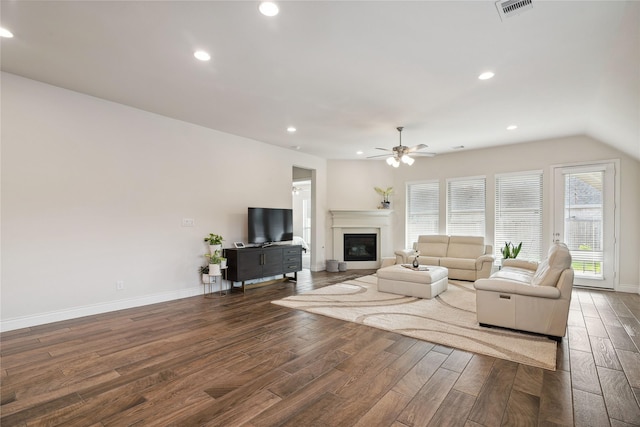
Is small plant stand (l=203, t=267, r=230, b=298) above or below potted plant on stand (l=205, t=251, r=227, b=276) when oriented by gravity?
below

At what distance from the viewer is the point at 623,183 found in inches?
217

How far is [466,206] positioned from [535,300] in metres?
4.34

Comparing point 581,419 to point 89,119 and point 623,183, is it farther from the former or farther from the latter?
point 89,119

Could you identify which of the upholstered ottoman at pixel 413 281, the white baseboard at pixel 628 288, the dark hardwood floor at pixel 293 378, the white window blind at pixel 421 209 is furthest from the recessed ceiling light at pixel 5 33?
the white baseboard at pixel 628 288

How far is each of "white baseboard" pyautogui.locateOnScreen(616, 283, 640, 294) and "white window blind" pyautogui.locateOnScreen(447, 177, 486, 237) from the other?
96.4 inches

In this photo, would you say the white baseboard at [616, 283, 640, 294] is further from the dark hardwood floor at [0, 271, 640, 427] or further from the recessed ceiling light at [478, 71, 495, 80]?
the recessed ceiling light at [478, 71, 495, 80]

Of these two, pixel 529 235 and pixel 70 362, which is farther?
pixel 529 235

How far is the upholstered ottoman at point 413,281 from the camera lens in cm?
494

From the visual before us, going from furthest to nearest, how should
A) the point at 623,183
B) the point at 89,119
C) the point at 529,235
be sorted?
the point at 529,235
the point at 623,183
the point at 89,119

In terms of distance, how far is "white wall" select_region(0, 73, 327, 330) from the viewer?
360cm

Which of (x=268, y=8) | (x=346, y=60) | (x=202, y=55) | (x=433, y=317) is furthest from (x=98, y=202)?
(x=433, y=317)

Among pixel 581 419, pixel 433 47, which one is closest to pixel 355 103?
pixel 433 47

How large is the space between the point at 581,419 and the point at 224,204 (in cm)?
540

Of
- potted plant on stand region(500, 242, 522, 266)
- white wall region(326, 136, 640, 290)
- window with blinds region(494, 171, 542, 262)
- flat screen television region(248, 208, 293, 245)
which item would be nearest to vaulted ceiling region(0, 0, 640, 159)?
white wall region(326, 136, 640, 290)
